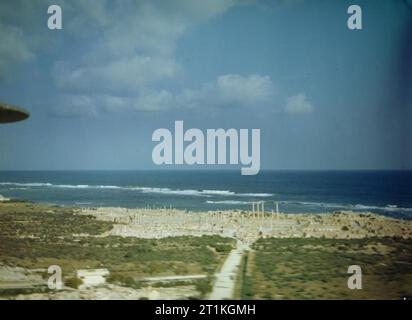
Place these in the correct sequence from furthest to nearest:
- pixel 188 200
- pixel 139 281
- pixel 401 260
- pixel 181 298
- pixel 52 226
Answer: pixel 188 200 < pixel 52 226 < pixel 401 260 < pixel 139 281 < pixel 181 298

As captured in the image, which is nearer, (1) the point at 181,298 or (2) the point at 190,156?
(1) the point at 181,298

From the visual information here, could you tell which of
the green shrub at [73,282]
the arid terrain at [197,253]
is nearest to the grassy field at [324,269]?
the arid terrain at [197,253]

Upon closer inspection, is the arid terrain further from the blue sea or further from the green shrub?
the blue sea

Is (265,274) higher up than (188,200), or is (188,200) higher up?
(188,200)

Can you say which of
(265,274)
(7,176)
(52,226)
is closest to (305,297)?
(265,274)

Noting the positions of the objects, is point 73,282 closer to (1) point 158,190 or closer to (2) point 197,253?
(2) point 197,253

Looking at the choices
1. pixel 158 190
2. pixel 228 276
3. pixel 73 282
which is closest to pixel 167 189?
pixel 158 190
